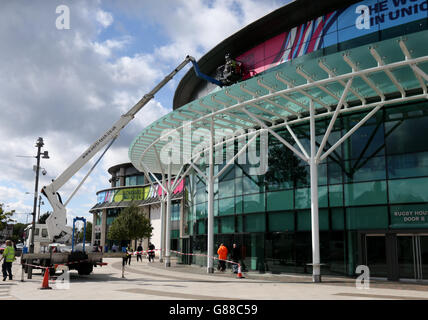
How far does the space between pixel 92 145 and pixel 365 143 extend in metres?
13.7

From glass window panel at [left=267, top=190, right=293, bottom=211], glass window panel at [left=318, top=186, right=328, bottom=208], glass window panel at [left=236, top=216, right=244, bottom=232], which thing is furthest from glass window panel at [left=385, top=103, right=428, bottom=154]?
glass window panel at [left=236, top=216, right=244, bottom=232]

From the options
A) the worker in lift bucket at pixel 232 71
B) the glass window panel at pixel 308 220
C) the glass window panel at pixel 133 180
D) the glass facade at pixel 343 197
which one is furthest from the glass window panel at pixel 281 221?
the glass window panel at pixel 133 180

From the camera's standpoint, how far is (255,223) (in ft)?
74.1

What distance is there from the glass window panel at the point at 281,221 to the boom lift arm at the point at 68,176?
9553 millimetres

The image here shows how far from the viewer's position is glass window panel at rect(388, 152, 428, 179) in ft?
56.7

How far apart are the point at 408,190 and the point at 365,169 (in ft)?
6.78

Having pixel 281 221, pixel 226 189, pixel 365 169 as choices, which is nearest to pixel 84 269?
pixel 226 189

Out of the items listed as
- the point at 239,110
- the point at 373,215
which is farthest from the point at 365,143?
the point at 239,110

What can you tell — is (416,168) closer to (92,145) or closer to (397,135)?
(397,135)

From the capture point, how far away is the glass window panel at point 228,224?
2411 centimetres

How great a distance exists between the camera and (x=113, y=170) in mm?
75375

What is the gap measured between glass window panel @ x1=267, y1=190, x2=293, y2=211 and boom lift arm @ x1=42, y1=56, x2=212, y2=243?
882 cm

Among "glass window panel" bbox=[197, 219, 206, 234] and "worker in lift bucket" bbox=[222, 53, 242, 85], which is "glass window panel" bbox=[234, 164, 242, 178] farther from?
"worker in lift bucket" bbox=[222, 53, 242, 85]

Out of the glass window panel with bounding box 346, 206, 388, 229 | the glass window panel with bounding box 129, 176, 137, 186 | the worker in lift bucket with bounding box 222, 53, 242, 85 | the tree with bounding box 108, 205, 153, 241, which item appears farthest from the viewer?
the glass window panel with bounding box 129, 176, 137, 186
